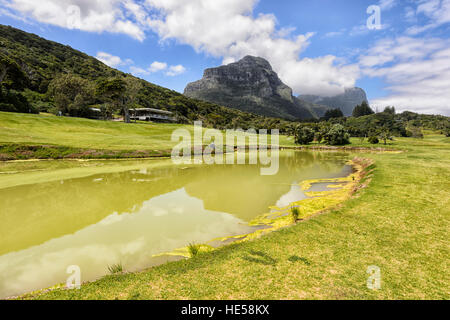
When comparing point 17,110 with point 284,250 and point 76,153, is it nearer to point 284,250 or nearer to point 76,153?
point 76,153

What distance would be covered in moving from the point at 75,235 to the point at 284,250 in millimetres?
10035

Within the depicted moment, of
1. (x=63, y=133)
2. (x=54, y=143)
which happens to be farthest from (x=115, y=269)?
(x=63, y=133)

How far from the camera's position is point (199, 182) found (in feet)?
68.7

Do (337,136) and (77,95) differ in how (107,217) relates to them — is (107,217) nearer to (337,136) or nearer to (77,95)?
(337,136)

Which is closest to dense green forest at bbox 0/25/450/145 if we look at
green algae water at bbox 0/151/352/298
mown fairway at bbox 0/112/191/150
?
mown fairway at bbox 0/112/191/150

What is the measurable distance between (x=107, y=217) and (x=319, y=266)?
11625mm

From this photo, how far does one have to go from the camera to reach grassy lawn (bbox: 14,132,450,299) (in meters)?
5.24

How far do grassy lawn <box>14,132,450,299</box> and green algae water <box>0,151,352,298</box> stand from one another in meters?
1.92

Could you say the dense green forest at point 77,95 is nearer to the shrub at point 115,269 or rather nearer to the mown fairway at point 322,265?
the shrub at point 115,269

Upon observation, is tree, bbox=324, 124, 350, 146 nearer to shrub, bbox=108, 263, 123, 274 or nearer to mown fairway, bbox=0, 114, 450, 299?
mown fairway, bbox=0, 114, 450, 299

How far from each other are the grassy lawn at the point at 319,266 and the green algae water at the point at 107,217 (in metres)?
1.92

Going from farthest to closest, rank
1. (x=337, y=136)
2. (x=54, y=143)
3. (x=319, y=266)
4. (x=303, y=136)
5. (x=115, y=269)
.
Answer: (x=303, y=136) < (x=337, y=136) < (x=54, y=143) < (x=115, y=269) < (x=319, y=266)

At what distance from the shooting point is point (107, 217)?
11.6 meters

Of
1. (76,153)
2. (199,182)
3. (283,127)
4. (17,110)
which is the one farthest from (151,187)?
(283,127)
